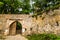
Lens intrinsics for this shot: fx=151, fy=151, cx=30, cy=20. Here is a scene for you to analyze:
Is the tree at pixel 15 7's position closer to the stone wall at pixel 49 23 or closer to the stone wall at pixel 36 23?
the stone wall at pixel 36 23

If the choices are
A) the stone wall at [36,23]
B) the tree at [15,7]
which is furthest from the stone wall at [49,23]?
the tree at [15,7]

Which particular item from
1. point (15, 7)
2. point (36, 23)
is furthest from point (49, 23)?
point (15, 7)

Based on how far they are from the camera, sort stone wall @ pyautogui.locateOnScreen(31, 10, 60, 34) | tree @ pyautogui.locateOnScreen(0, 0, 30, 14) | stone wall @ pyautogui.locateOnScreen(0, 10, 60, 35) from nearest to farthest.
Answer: stone wall @ pyautogui.locateOnScreen(31, 10, 60, 34), stone wall @ pyautogui.locateOnScreen(0, 10, 60, 35), tree @ pyautogui.locateOnScreen(0, 0, 30, 14)

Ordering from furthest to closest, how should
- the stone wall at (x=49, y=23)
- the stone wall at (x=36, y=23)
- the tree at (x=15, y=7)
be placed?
the tree at (x=15, y=7), the stone wall at (x=36, y=23), the stone wall at (x=49, y=23)

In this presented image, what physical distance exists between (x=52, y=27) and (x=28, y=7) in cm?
1279

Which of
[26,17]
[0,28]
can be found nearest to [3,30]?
[0,28]

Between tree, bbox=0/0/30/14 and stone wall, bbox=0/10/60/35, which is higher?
tree, bbox=0/0/30/14

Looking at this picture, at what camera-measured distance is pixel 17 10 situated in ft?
89.5

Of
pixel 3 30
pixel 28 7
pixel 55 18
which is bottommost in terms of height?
pixel 3 30

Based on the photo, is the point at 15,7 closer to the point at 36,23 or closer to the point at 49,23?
the point at 36,23

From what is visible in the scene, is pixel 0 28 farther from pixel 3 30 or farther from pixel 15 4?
pixel 15 4

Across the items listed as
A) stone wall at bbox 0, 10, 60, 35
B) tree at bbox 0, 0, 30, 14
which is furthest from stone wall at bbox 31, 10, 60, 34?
tree at bbox 0, 0, 30, 14

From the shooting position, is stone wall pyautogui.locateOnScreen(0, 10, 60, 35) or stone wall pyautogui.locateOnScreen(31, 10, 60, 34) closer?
stone wall pyautogui.locateOnScreen(31, 10, 60, 34)

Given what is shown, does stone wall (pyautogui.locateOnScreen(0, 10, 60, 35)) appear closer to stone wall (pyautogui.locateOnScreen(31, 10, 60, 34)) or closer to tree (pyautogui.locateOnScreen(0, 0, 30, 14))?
stone wall (pyautogui.locateOnScreen(31, 10, 60, 34))
